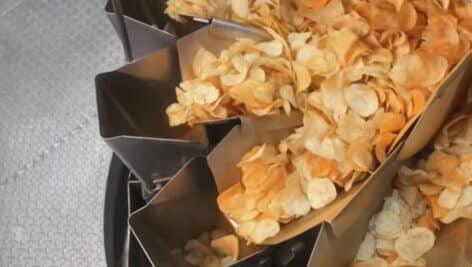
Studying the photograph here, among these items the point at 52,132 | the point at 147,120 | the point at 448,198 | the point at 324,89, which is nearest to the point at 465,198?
the point at 448,198

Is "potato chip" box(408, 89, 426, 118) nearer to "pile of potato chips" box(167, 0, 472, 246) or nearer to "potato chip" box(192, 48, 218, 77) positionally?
"pile of potato chips" box(167, 0, 472, 246)

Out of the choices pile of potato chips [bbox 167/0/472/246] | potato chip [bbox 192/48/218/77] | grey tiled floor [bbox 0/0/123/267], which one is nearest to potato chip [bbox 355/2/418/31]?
pile of potato chips [bbox 167/0/472/246]

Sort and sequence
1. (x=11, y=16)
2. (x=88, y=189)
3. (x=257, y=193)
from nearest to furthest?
(x=257, y=193) → (x=88, y=189) → (x=11, y=16)

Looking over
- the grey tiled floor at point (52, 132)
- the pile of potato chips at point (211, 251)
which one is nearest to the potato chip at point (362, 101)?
the pile of potato chips at point (211, 251)

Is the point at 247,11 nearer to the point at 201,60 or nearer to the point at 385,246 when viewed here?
the point at 201,60

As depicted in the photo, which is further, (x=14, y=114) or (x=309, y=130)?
(x=14, y=114)

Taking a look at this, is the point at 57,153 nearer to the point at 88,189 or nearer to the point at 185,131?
the point at 88,189

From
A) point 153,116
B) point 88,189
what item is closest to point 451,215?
point 153,116
